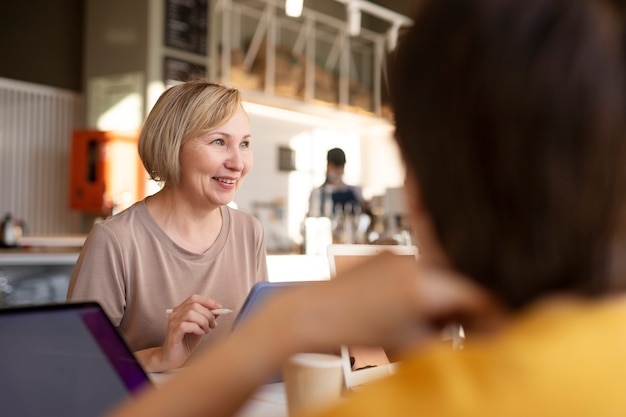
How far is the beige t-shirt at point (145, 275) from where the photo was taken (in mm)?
1688

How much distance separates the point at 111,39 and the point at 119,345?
5733mm

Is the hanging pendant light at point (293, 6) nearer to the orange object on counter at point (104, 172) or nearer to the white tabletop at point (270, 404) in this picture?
the orange object on counter at point (104, 172)

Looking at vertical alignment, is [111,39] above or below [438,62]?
above

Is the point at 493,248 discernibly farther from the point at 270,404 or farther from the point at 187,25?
the point at 187,25

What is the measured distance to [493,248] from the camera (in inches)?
16.1

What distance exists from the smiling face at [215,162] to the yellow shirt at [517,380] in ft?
5.20

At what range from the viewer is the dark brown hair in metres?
0.39

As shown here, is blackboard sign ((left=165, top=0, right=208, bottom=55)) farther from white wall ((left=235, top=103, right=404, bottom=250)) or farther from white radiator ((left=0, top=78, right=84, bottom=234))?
white radiator ((left=0, top=78, right=84, bottom=234))

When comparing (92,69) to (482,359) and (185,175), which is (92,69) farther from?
(482,359)

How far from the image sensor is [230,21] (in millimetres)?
7367

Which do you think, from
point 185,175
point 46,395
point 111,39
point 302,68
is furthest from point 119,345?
point 302,68

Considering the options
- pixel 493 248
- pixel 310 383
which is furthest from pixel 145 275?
pixel 493 248

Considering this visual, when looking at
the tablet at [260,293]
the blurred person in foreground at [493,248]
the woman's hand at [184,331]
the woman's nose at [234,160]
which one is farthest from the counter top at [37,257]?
the blurred person in foreground at [493,248]

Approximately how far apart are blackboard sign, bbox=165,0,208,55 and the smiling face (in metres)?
4.28
